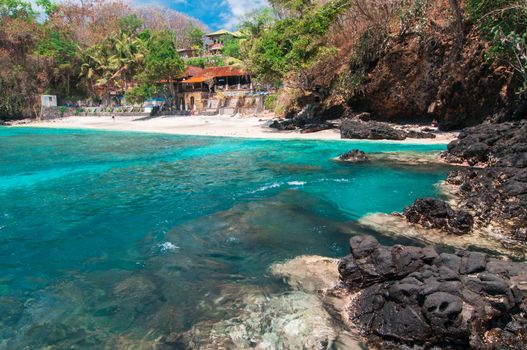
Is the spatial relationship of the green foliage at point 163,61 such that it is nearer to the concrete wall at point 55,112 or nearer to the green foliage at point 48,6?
the concrete wall at point 55,112

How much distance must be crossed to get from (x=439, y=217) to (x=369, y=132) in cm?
1624

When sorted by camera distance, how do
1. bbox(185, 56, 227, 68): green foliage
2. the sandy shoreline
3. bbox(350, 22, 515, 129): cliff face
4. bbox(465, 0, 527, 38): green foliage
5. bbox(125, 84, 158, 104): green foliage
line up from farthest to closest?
bbox(185, 56, 227, 68): green foliage
bbox(125, 84, 158, 104): green foliage
the sandy shoreline
bbox(350, 22, 515, 129): cliff face
bbox(465, 0, 527, 38): green foliage

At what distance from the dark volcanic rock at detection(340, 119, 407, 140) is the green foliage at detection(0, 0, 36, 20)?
188ft

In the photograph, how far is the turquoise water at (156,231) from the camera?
18.0 feet

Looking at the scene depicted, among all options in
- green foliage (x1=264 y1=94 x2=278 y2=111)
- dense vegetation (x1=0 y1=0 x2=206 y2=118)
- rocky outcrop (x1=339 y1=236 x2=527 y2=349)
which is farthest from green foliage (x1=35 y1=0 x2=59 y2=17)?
rocky outcrop (x1=339 y1=236 x2=527 y2=349)

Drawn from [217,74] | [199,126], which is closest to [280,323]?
[199,126]

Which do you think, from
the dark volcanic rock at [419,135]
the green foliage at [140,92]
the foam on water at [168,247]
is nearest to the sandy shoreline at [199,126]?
the dark volcanic rock at [419,135]

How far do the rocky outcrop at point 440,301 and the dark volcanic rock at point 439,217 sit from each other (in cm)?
295

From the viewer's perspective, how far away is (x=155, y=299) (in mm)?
5855

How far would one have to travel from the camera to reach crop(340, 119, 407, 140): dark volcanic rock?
23328mm

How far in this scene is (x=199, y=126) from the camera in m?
35.5

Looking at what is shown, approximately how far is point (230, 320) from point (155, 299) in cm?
144

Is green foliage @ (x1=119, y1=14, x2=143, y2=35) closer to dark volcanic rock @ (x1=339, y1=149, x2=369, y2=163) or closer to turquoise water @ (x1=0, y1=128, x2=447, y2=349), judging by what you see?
turquoise water @ (x1=0, y1=128, x2=447, y2=349)

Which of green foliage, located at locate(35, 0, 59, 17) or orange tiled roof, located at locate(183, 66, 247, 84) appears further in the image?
green foliage, located at locate(35, 0, 59, 17)
